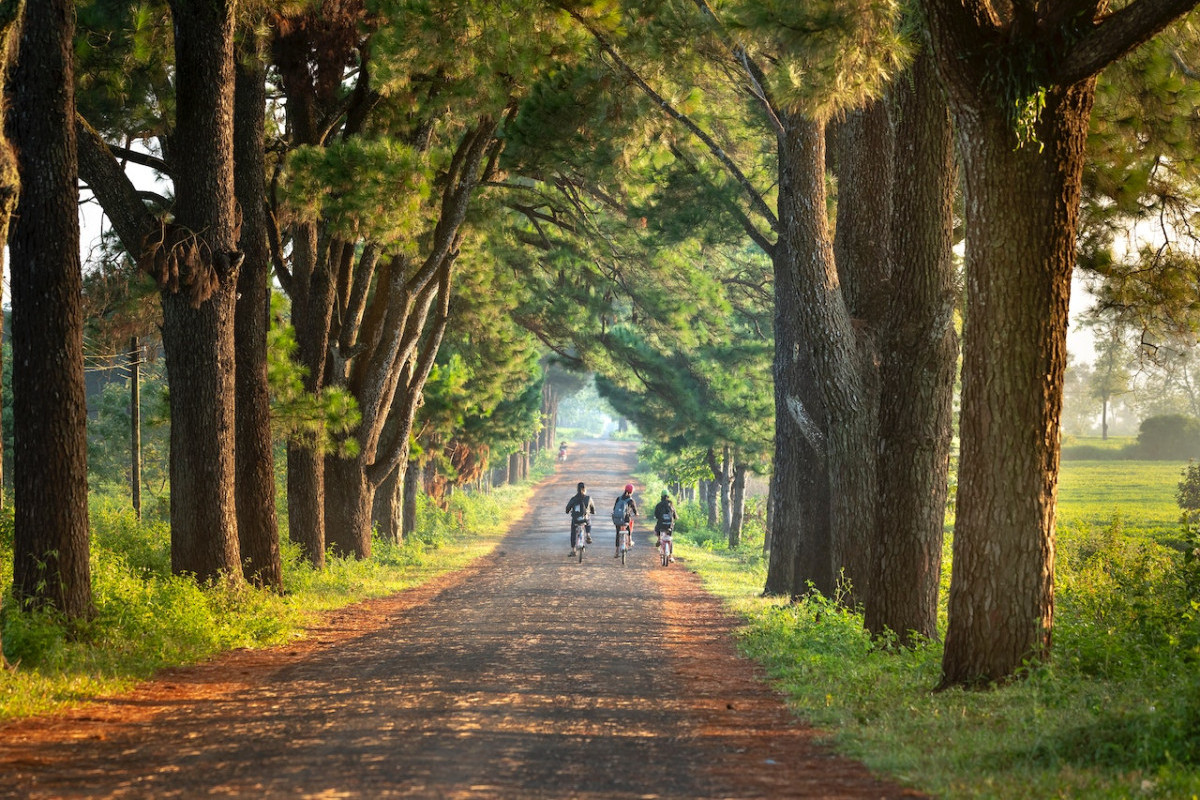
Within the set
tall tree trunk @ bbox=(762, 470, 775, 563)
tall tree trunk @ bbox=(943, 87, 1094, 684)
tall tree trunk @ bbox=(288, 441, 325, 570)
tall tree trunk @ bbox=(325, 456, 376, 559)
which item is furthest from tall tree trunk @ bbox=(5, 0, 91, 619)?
tall tree trunk @ bbox=(762, 470, 775, 563)

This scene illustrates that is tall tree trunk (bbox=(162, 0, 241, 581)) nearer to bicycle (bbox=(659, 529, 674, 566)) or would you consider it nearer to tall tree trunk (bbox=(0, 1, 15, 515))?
tall tree trunk (bbox=(0, 1, 15, 515))

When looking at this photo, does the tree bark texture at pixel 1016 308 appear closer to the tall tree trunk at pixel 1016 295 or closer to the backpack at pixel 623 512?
the tall tree trunk at pixel 1016 295

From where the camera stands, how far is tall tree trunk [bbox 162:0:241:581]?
12.6 meters

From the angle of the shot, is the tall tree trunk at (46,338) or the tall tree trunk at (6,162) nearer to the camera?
the tall tree trunk at (6,162)

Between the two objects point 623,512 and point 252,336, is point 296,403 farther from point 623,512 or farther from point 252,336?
point 623,512

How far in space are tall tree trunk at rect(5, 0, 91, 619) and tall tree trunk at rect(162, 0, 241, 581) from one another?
2314 mm

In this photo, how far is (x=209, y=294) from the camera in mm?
12391

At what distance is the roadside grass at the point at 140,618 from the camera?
29.5 ft

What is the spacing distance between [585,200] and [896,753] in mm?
16876

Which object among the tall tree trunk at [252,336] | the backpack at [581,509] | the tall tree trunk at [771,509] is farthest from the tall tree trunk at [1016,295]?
the backpack at [581,509]

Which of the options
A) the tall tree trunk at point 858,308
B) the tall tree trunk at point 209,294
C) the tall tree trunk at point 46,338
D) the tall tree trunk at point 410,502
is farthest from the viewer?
the tall tree trunk at point 410,502

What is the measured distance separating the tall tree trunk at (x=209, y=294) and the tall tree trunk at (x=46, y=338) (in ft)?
7.59

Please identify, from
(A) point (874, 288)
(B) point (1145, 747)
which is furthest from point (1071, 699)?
(A) point (874, 288)

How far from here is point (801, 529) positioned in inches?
655
